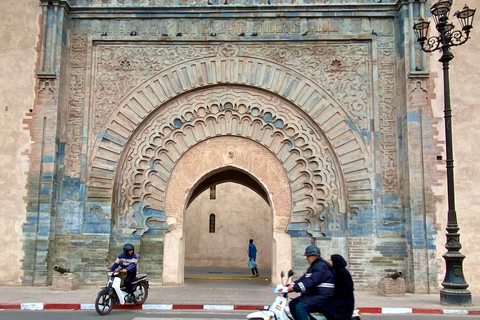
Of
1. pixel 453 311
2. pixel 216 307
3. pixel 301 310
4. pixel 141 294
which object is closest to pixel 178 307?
pixel 216 307

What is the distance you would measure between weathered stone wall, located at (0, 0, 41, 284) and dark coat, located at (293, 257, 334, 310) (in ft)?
26.2

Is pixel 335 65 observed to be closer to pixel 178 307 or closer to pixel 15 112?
pixel 178 307

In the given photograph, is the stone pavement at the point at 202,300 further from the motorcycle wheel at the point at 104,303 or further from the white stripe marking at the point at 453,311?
the motorcycle wheel at the point at 104,303

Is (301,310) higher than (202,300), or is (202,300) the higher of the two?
(301,310)

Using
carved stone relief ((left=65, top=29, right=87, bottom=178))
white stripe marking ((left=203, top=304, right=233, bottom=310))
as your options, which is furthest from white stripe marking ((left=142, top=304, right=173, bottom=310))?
carved stone relief ((left=65, top=29, right=87, bottom=178))

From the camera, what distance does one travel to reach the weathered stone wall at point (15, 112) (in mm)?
11305

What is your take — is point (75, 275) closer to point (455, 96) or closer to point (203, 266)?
point (455, 96)

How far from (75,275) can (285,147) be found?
5345 millimetres

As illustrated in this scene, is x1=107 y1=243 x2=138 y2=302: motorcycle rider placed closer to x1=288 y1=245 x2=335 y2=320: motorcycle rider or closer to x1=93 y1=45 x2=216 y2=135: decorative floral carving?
x1=288 y1=245 x2=335 y2=320: motorcycle rider

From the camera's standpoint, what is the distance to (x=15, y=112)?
1177 centimetres

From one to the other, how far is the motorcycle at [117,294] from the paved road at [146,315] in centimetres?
15

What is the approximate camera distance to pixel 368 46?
12.0m

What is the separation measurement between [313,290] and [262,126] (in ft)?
23.0

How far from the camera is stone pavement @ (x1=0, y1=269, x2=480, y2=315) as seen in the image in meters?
8.34
